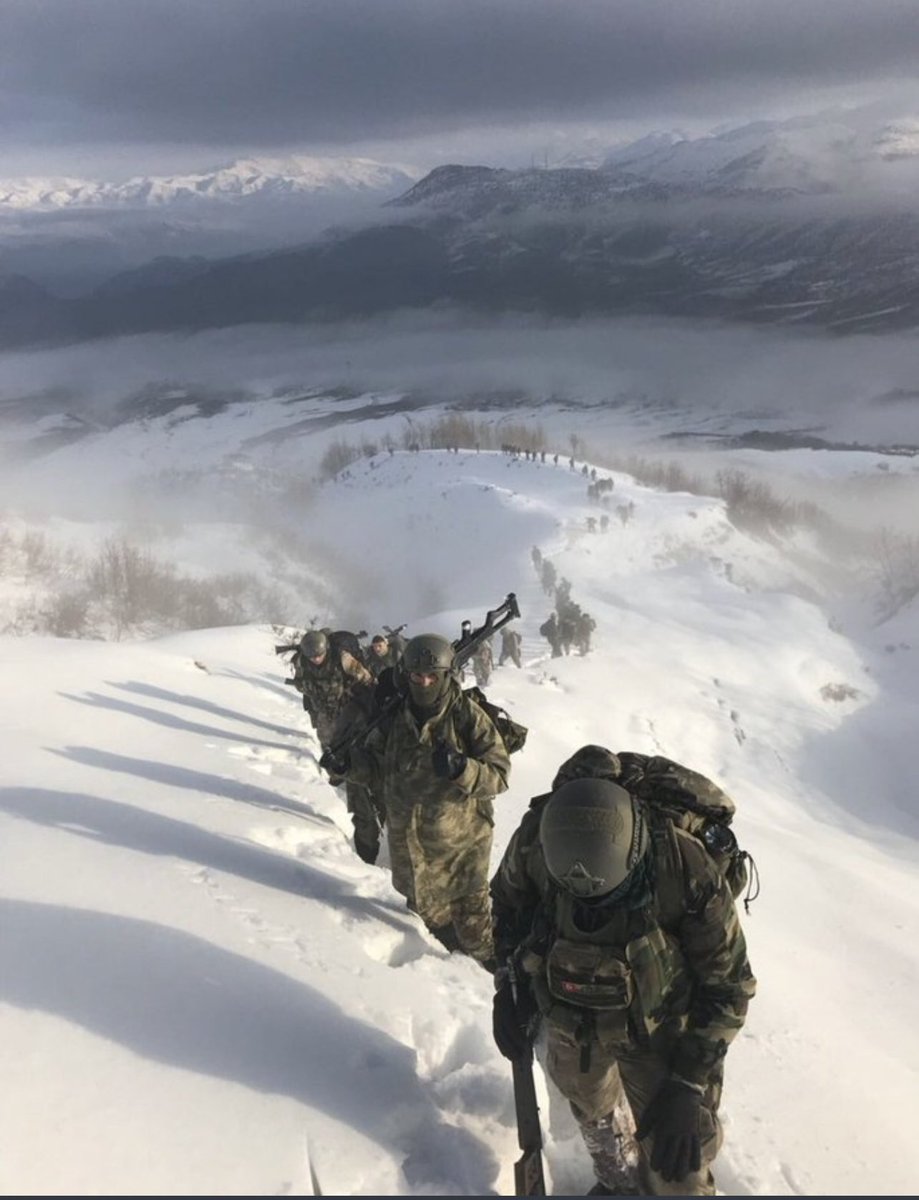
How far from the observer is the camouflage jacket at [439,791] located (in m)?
5.44

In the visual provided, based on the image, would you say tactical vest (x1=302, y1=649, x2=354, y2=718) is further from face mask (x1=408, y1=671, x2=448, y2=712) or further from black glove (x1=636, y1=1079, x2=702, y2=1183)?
black glove (x1=636, y1=1079, x2=702, y2=1183)

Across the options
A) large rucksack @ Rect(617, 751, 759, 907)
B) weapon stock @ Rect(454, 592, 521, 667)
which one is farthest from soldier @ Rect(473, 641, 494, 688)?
large rucksack @ Rect(617, 751, 759, 907)

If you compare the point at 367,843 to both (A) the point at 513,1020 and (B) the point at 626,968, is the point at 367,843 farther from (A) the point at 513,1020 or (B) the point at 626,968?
(B) the point at 626,968

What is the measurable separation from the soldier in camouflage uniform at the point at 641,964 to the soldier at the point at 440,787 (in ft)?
6.08

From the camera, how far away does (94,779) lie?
8.18 m

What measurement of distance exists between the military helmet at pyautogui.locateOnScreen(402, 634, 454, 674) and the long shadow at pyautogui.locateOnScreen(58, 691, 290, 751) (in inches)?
268

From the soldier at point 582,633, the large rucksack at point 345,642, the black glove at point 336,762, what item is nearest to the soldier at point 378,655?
the large rucksack at point 345,642

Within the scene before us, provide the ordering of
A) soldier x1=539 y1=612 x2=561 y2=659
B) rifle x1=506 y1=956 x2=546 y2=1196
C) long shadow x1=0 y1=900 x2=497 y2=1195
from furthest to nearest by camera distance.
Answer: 1. soldier x1=539 y1=612 x2=561 y2=659
2. long shadow x1=0 y1=900 x2=497 y2=1195
3. rifle x1=506 y1=956 x2=546 y2=1196

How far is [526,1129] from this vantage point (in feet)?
12.3

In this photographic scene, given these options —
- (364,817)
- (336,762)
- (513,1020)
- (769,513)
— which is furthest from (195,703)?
(769,513)

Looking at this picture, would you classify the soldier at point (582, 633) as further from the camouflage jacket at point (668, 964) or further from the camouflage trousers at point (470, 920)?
the camouflage jacket at point (668, 964)

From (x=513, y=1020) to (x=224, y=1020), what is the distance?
173 centimetres

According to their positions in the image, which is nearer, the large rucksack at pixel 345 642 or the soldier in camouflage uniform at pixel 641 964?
the soldier in camouflage uniform at pixel 641 964

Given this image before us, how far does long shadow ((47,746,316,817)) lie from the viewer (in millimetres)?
8469
